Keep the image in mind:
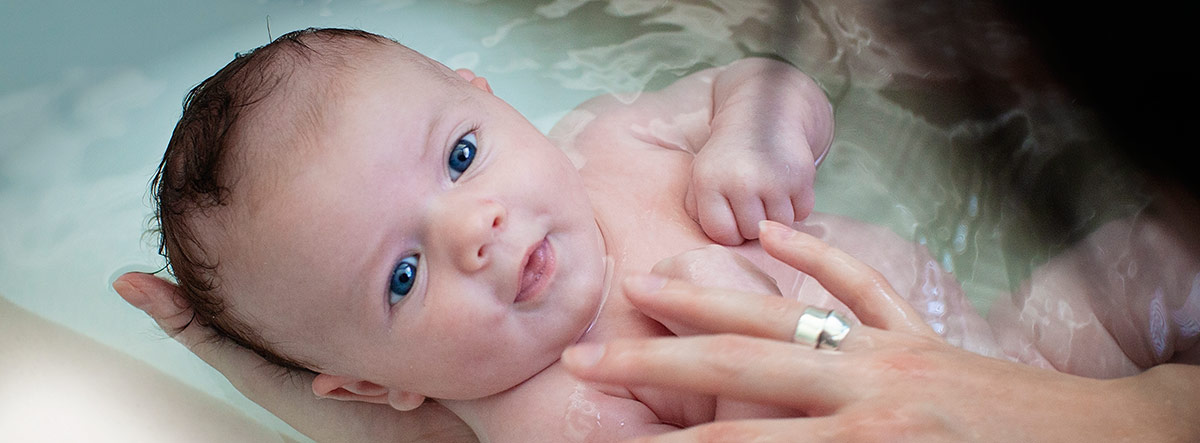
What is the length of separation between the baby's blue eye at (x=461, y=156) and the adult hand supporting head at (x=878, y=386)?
24cm

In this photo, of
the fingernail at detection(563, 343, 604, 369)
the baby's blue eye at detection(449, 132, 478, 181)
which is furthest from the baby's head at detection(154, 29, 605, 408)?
the fingernail at detection(563, 343, 604, 369)

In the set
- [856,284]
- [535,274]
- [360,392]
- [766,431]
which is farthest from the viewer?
[360,392]

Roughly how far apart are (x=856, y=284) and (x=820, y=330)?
8cm

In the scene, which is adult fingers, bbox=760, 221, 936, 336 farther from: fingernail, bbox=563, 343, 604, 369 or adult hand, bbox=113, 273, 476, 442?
adult hand, bbox=113, 273, 476, 442

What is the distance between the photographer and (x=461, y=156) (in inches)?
32.8

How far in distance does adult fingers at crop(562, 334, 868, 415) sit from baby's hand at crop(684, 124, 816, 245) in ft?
1.08

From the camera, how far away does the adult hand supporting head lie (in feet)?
1.91

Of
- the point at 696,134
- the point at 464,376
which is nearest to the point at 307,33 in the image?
the point at 464,376

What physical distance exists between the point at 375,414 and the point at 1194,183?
0.85m

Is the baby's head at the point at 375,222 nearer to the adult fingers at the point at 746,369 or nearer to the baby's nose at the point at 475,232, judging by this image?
the baby's nose at the point at 475,232

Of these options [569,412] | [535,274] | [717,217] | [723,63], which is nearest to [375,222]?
[535,274]

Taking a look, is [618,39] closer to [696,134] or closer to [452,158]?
[696,134]

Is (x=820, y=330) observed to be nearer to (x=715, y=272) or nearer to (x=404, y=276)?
(x=715, y=272)

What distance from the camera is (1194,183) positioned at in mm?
659
